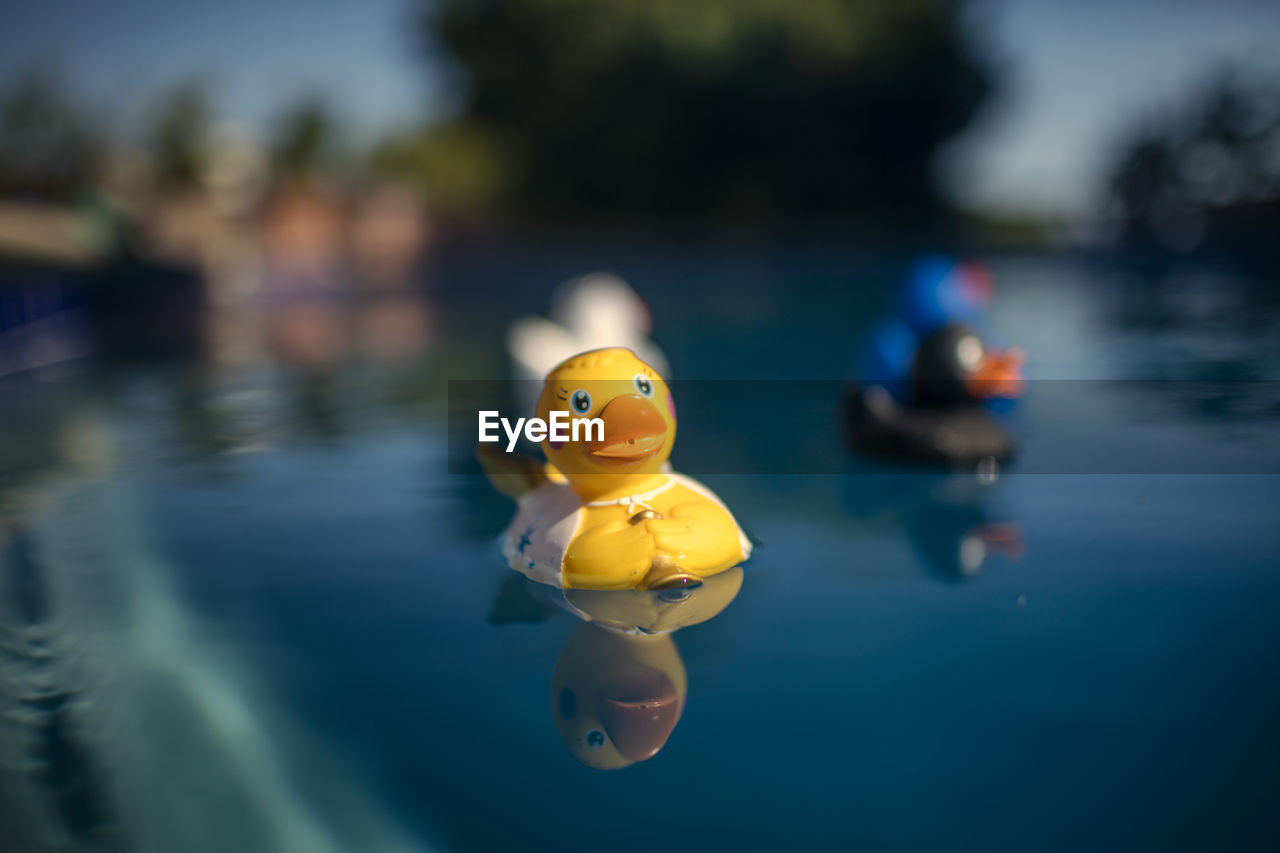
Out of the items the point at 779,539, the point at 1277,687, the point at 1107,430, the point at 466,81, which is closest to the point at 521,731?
the point at 779,539

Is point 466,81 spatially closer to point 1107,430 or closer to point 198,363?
point 198,363

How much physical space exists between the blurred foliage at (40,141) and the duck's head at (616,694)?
20.5m

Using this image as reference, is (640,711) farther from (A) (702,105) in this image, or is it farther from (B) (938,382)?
(A) (702,105)

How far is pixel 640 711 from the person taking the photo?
284cm

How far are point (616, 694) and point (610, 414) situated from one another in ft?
3.29

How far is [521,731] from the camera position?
2.79 m

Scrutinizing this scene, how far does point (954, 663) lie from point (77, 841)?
2355mm

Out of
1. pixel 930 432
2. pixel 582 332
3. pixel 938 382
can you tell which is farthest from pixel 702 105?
pixel 930 432

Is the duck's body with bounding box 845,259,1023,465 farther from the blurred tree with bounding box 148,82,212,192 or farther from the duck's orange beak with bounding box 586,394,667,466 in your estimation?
the blurred tree with bounding box 148,82,212,192

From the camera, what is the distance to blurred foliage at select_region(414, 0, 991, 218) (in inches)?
939

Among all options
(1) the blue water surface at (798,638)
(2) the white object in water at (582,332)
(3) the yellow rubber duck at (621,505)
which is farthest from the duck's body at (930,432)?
(3) the yellow rubber duck at (621,505)

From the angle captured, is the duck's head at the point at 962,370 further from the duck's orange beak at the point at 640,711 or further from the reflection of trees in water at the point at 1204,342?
the duck's orange beak at the point at 640,711

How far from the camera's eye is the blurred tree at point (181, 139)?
22.7m

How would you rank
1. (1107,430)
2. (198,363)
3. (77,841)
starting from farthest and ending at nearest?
(198,363) → (1107,430) → (77,841)
